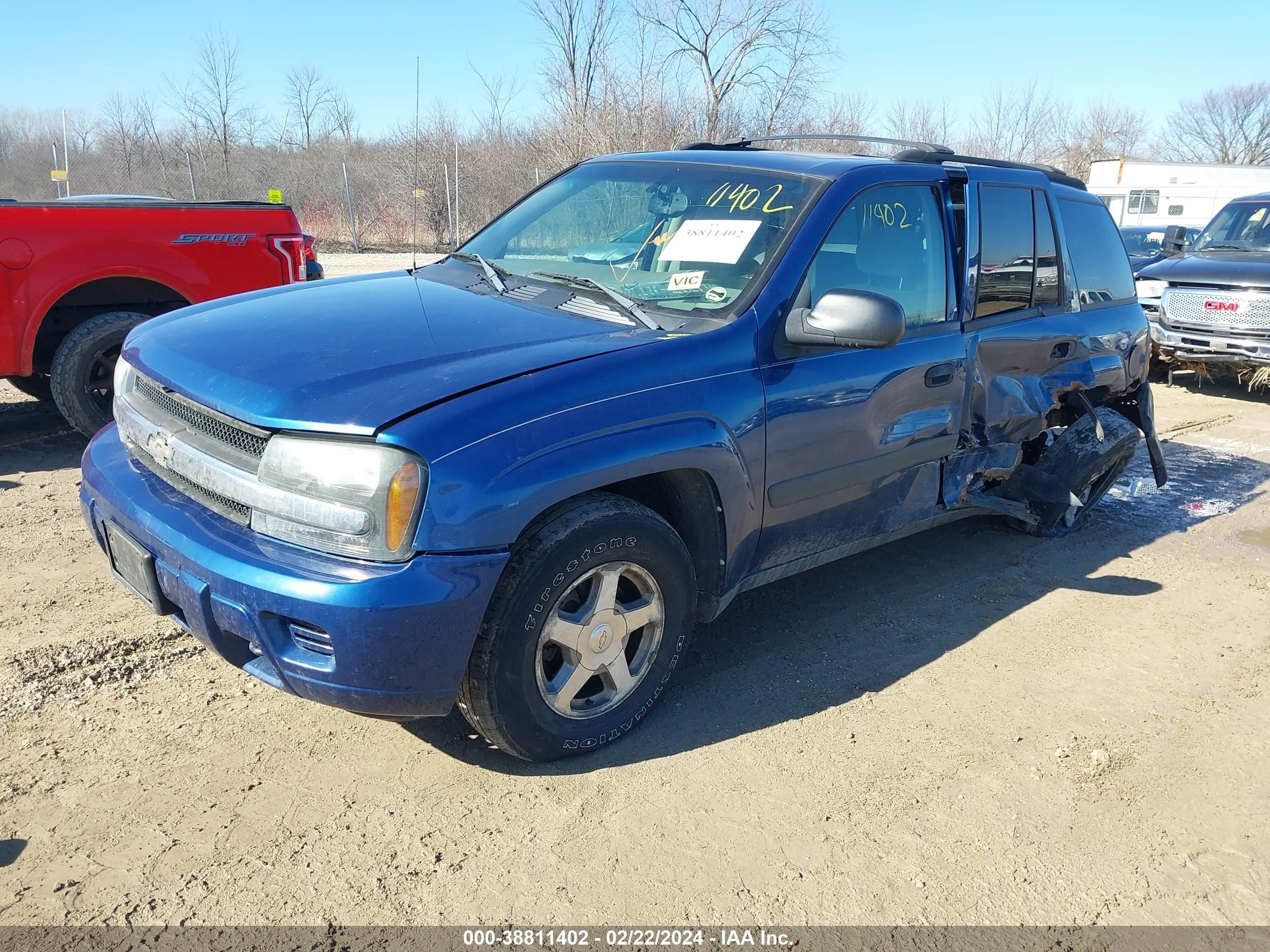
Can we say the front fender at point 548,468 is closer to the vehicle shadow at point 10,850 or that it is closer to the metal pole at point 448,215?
the vehicle shadow at point 10,850

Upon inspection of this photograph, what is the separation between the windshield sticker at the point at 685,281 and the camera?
11.4ft

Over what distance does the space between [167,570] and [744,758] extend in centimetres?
183

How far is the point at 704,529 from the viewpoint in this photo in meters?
3.26

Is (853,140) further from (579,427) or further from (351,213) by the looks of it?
(351,213)

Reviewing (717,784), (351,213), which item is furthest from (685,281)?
(351,213)

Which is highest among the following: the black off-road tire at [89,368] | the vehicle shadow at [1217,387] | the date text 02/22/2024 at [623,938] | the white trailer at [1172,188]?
the white trailer at [1172,188]

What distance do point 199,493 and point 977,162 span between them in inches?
141

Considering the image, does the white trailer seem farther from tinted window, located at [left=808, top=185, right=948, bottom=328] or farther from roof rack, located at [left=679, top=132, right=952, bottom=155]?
tinted window, located at [left=808, top=185, right=948, bottom=328]

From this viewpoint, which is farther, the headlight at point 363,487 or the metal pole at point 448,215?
the metal pole at point 448,215

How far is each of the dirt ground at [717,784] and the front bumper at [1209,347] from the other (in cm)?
620

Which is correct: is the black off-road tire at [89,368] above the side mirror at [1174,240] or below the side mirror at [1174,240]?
below

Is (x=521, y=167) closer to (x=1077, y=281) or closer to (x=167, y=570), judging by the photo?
(x=1077, y=281)

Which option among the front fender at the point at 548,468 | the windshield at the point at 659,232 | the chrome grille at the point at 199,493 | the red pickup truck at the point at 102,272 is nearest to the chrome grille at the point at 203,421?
the chrome grille at the point at 199,493

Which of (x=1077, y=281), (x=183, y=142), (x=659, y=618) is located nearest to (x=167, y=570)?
(x=659, y=618)
